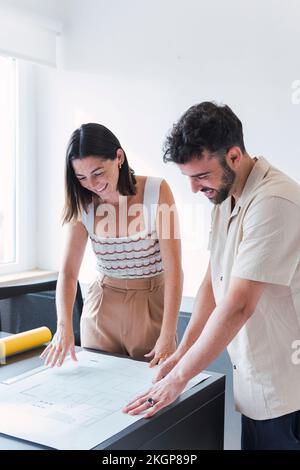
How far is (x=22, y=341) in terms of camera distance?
1725 millimetres

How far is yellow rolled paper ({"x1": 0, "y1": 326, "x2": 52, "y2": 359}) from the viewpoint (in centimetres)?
167

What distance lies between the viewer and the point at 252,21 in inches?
90.8

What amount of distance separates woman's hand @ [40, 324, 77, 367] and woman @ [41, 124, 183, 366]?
0.4 inches

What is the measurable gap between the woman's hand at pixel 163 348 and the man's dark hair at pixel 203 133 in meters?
0.57

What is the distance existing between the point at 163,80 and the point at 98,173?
1076 mm

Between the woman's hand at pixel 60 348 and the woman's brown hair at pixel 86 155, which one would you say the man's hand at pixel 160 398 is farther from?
the woman's brown hair at pixel 86 155

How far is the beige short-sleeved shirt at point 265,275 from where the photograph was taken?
1189 mm

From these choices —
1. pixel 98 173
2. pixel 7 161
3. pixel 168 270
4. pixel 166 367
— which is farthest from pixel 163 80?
pixel 166 367

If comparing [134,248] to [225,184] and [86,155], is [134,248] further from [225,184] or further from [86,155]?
[225,184]

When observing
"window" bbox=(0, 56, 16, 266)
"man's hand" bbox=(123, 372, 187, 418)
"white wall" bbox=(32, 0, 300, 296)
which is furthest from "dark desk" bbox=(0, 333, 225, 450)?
"window" bbox=(0, 56, 16, 266)

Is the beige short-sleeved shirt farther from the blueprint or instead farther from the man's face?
the blueprint
